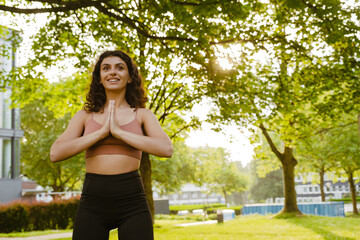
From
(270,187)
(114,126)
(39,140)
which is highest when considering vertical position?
(39,140)

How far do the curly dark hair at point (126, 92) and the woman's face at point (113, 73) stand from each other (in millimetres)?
58

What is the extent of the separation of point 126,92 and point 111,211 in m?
0.86

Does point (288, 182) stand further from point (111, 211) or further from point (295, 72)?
point (111, 211)

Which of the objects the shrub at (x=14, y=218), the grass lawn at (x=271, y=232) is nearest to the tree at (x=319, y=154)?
the grass lawn at (x=271, y=232)

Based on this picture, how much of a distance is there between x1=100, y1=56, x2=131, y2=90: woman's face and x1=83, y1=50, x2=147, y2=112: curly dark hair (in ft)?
0.19

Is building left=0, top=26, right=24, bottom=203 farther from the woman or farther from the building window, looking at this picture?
the woman

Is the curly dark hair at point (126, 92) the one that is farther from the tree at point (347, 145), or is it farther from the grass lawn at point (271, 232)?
the tree at point (347, 145)

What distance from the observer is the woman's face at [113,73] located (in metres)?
2.69

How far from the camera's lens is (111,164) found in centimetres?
247

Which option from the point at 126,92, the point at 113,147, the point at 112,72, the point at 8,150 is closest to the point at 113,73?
the point at 112,72

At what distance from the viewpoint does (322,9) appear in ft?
30.6

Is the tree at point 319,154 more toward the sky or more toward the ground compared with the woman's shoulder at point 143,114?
more toward the sky

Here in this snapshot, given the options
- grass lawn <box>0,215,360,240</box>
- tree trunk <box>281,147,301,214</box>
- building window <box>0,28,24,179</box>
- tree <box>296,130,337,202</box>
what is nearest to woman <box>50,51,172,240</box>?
grass lawn <box>0,215,360,240</box>

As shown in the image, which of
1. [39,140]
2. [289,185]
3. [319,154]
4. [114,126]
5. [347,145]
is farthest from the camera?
[39,140]
